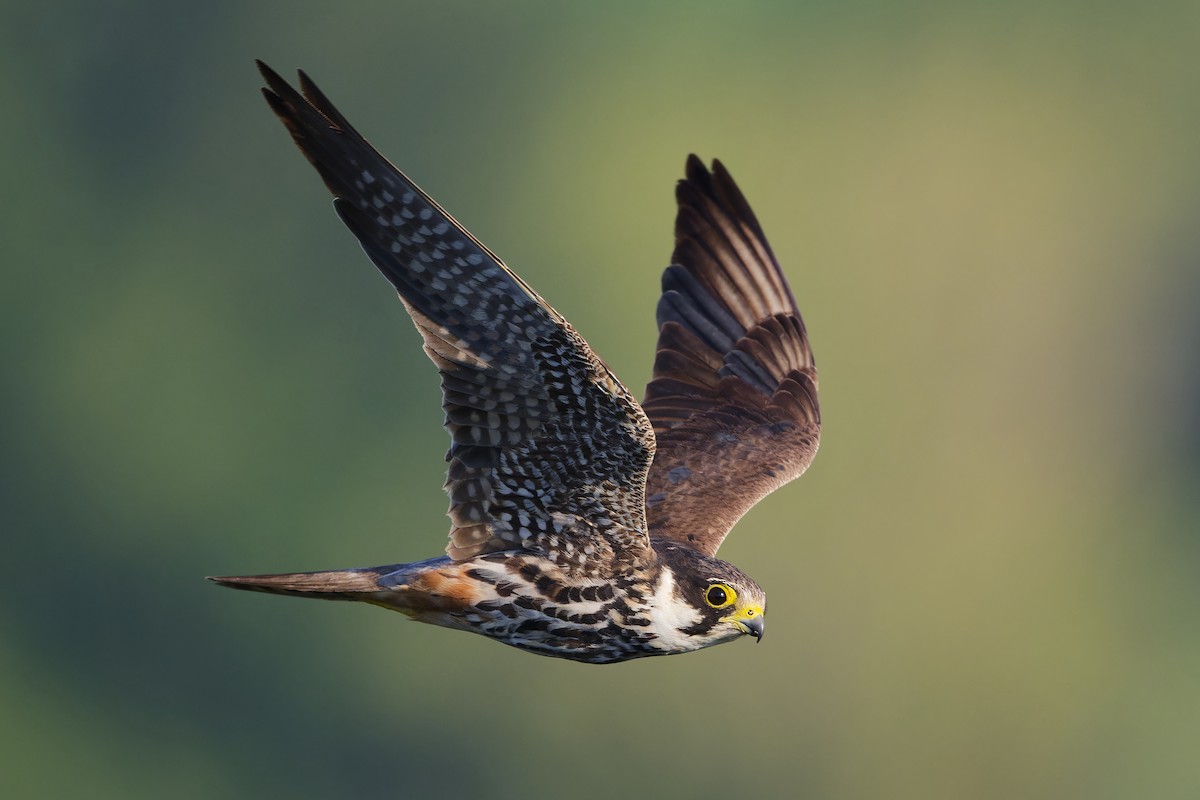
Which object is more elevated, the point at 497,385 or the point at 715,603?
the point at 497,385

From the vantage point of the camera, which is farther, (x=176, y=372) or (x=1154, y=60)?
(x=1154, y=60)

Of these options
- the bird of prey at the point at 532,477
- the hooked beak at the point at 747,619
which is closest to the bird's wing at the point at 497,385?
the bird of prey at the point at 532,477

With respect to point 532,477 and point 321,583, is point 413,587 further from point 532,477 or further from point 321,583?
point 532,477

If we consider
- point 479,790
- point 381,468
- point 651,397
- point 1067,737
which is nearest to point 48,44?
point 381,468

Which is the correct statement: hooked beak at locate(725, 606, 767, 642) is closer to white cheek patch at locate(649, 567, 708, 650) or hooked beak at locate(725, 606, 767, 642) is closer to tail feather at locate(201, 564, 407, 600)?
white cheek patch at locate(649, 567, 708, 650)

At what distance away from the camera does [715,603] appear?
29.9 ft

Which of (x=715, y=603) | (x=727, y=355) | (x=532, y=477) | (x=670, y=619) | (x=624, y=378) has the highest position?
(x=727, y=355)

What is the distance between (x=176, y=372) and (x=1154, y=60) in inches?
2554

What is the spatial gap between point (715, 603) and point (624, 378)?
4233 cm

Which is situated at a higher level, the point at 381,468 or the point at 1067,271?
the point at 1067,271

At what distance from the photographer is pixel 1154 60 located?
105625 mm

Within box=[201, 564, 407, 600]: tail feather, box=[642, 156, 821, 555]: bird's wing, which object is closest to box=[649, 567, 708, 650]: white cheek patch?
box=[201, 564, 407, 600]: tail feather

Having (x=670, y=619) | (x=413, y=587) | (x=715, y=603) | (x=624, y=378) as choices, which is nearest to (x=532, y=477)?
(x=413, y=587)

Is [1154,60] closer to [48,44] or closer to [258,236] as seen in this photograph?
[258,236]
